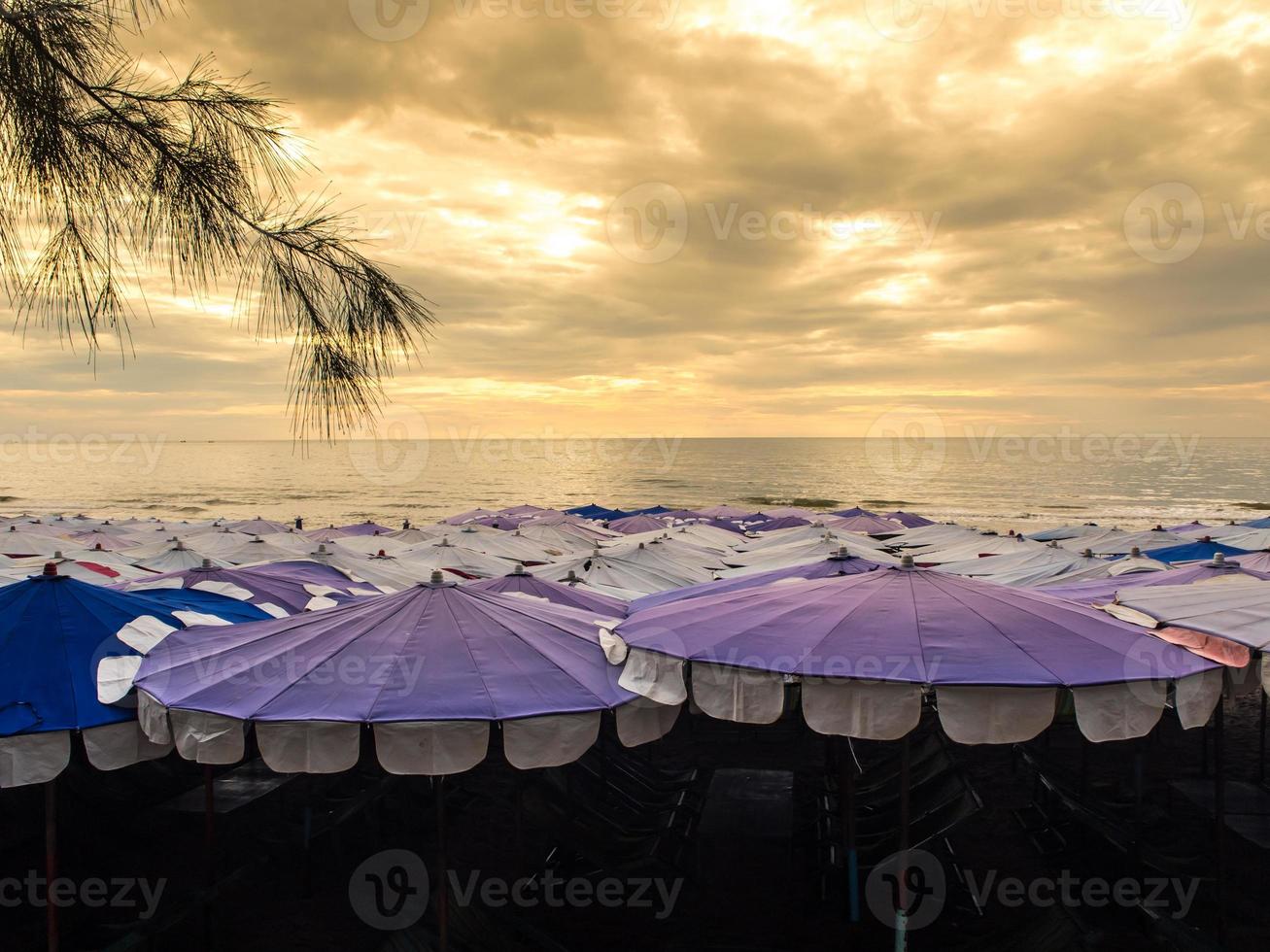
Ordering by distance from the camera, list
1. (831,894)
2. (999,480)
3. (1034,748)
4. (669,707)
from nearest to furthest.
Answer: (669,707) → (831,894) → (1034,748) → (999,480)

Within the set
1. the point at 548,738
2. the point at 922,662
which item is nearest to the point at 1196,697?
the point at 922,662

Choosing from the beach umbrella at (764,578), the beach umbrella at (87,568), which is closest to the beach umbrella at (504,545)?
the beach umbrella at (87,568)

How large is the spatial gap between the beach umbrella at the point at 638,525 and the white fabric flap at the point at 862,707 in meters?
16.5

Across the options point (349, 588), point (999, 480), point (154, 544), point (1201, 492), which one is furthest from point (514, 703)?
point (999, 480)

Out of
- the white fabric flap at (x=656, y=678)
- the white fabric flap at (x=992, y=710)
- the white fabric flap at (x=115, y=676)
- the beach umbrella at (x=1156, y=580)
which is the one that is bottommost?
the white fabric flap at (x=115, y=676)

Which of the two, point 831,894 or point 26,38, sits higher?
point 26,38

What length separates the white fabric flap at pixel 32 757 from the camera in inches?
160

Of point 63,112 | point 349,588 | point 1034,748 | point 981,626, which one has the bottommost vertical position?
point 1034,748

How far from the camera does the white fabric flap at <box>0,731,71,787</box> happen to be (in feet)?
13.3

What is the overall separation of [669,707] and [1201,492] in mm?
79378

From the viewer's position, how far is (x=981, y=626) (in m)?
4.15

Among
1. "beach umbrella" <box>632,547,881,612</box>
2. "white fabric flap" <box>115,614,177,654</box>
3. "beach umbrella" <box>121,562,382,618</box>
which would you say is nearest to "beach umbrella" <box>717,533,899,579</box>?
"beach umbrella" <box>632,547,881,612</box>

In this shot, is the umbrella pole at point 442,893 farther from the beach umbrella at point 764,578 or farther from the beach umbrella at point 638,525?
the beach umbrella at point 638,525

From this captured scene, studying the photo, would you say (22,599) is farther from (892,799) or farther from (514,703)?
(892,799)
